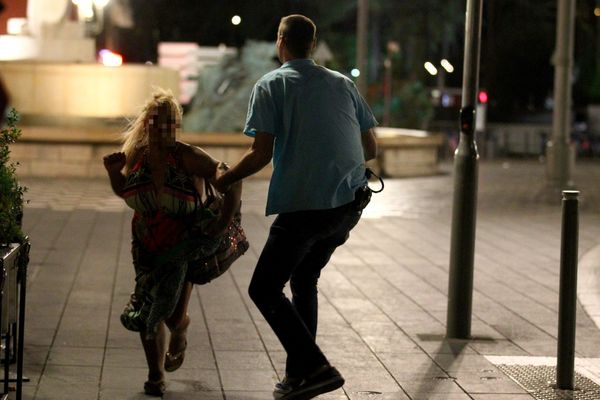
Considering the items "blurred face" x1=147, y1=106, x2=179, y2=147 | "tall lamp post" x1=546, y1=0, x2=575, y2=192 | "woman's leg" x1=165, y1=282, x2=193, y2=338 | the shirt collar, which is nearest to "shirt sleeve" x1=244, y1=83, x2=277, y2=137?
the shirt collar

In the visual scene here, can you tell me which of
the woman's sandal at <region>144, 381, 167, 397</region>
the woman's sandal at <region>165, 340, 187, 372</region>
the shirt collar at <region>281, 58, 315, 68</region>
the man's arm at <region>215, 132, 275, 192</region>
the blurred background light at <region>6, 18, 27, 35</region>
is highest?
the blurred background light at <region>6, 18, 27, 35</region>

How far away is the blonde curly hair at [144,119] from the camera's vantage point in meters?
6.41

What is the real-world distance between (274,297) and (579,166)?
29.4 metres

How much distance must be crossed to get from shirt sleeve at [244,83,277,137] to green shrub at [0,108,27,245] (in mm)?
1069

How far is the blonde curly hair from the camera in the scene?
6406mm

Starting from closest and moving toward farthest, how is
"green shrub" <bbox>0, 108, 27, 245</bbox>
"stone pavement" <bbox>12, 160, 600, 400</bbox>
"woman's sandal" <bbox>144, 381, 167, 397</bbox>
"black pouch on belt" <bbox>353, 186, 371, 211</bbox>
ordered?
1. "green shrub" <bbox>0, 108, 27, 245</bbox>
2. "black pouch on belt" <bbox>353, 186, 371, 211</bbox>
3. "woman's sandal" <bbox>144, 381, 167, 397</bbox>
4. "stone pavement" <bbox>12, 160, 600, 400</bbox>

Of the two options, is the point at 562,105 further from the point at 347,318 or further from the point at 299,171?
the point at 299,171

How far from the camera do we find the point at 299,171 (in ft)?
20.0

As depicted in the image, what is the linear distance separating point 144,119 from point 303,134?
852mm

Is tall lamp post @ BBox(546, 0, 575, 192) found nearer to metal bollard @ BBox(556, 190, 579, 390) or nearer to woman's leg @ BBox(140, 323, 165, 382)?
metal bollard @ BBox(556, 190, 579, 390)

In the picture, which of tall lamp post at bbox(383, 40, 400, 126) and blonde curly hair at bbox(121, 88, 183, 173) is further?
tall lamp post at bbox(383, 40, 400, 126)

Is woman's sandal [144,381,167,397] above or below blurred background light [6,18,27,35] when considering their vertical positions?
below

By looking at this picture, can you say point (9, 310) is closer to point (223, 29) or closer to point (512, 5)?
A: point (223, 29)

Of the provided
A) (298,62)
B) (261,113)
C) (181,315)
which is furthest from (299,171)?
(181,315)
